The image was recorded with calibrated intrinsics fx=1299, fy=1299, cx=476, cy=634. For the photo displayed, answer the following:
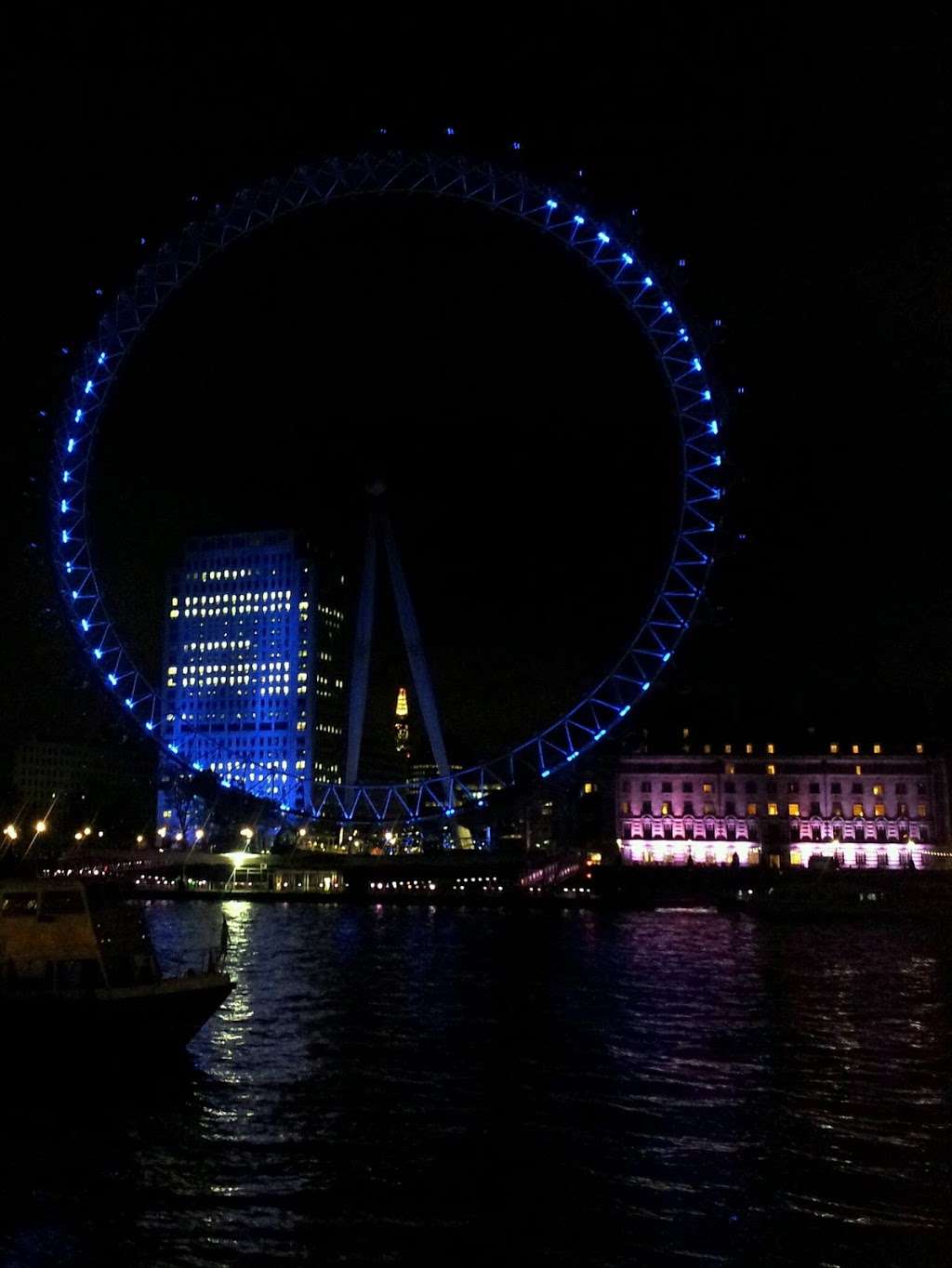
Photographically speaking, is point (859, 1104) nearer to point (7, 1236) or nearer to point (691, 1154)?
point (691, 1154)

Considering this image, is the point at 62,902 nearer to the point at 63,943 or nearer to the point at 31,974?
the point at 63,943

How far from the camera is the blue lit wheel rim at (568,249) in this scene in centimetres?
5053

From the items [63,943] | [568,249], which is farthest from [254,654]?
[63,943]

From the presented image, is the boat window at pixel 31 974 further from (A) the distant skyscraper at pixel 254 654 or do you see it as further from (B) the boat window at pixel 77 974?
(A) the distant skyscraper at pixel 254 654

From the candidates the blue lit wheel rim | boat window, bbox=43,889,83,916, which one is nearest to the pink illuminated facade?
the blue lit wheel rim

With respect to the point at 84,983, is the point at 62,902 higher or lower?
higher

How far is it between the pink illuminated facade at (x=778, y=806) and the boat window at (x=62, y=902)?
88.9m

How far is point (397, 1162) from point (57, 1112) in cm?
603

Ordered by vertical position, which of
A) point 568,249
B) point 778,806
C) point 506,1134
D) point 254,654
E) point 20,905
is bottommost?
point 506,1134

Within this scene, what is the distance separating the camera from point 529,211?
50531 millimetres

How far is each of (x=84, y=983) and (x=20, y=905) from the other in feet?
7.01

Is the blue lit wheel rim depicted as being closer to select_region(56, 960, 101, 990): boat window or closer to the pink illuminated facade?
select_region(56, 960, 101, 990): boat window

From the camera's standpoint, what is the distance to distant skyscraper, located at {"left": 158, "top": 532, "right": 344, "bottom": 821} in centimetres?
16350

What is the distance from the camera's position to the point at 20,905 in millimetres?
23422
